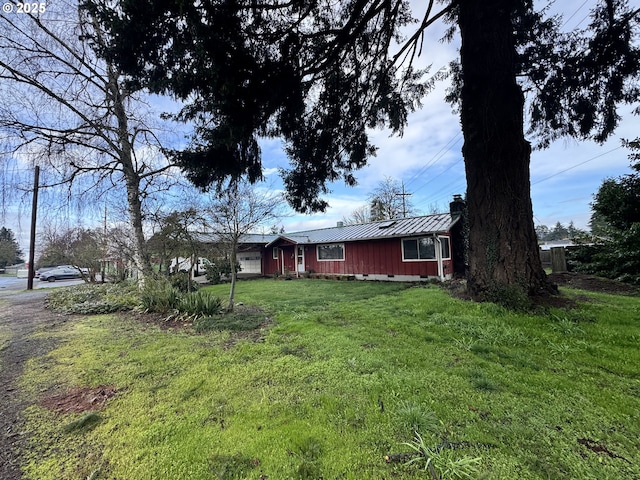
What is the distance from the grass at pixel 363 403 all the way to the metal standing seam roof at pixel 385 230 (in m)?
8.11

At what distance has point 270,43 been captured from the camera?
14.6ft

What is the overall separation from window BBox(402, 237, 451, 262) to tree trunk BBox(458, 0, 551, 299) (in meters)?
6.96

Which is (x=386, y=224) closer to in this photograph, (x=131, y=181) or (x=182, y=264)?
(x=131, y=181)

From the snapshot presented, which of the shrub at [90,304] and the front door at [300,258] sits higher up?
the front door at [300,258]

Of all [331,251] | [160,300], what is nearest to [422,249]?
[331,251]

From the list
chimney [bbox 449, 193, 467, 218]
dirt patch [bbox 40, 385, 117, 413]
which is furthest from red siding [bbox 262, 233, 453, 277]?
dirt patch [bbox 40, 385, 117, 413]

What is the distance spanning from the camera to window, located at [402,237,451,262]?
12531 millimetres

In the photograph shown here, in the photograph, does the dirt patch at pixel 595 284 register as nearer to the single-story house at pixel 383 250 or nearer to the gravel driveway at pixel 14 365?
the single-story house at pixel 383 250

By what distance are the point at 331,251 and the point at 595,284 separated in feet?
38.9

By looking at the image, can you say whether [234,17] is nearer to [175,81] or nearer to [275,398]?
[175,81]

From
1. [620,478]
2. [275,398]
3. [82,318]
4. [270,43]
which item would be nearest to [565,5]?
[270,43]

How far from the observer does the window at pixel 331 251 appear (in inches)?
656
